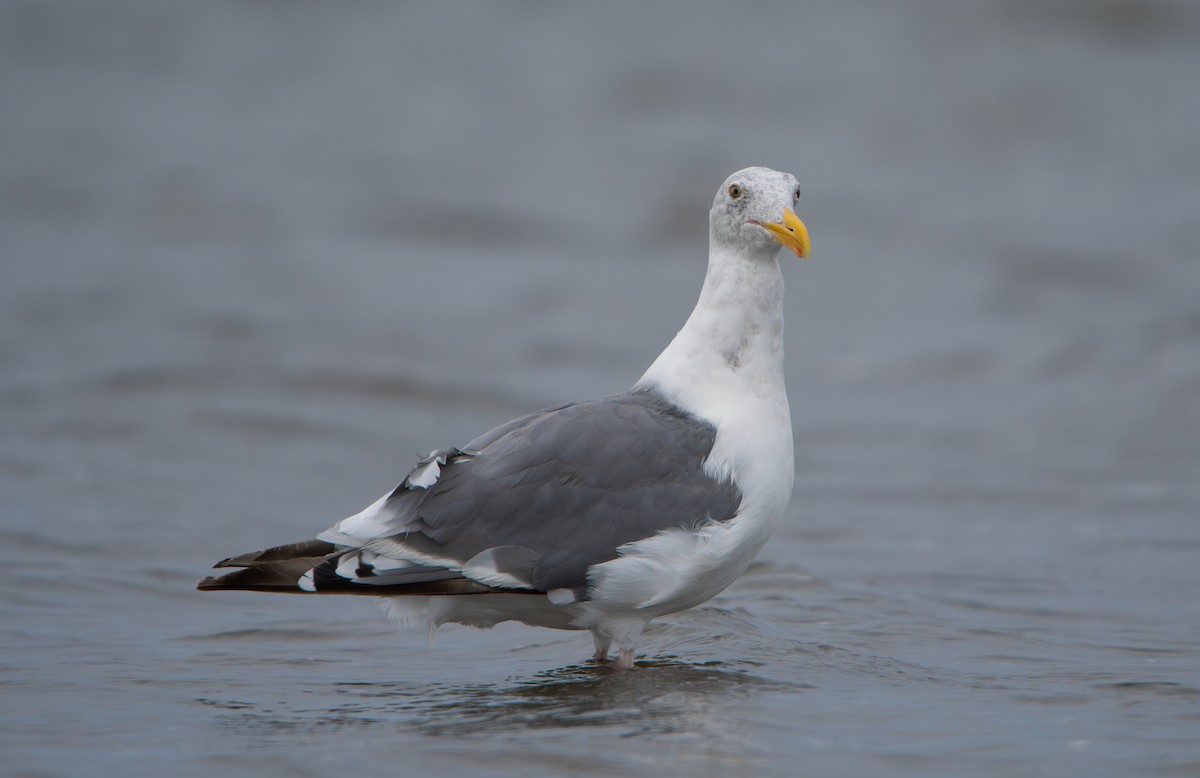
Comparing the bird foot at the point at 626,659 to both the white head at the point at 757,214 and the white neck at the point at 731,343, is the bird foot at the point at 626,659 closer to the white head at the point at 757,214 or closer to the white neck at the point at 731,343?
the white neck at the point at 731,343

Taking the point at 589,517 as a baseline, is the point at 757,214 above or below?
above

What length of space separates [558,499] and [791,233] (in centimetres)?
130

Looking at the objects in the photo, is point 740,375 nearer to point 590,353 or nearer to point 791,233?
point 791,233

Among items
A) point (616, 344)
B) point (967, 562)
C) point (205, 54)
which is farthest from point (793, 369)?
point (205, 54)

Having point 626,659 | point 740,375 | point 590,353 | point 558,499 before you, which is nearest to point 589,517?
point 558,499

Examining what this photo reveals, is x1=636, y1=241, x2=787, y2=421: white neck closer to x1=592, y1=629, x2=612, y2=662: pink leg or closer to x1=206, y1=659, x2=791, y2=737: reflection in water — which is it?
x1=592, y1=629, x2=612, y2=662: pink leg

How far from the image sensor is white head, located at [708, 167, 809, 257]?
5320 millimetres

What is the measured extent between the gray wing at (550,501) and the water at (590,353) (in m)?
0.48

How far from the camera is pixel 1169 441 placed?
10.3 metres

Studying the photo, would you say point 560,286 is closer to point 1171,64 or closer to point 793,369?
point 793,369

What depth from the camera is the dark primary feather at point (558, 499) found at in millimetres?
4871

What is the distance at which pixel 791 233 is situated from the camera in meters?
5.28

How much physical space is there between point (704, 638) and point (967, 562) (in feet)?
7.76

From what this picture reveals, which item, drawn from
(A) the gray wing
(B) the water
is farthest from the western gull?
(B) the water
